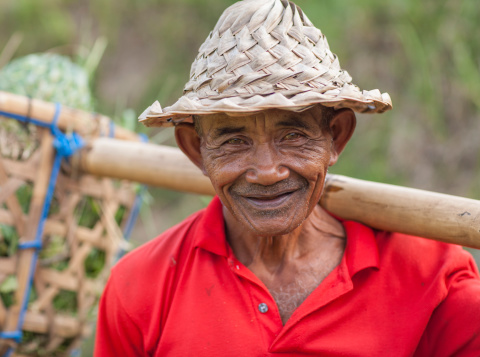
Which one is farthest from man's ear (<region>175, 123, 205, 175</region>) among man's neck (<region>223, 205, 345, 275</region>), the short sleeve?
the short sleeve

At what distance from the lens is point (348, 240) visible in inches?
68.0

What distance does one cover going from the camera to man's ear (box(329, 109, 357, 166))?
63.1 inches

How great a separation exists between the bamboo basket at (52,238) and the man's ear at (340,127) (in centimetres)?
122

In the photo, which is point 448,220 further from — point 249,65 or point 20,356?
point 20,356

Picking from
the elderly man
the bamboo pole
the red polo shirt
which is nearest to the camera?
the elderly man

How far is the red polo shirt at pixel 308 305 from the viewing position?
157 cm

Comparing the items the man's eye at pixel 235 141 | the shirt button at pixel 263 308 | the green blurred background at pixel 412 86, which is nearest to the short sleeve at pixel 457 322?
the shirt button at pixel 263 308

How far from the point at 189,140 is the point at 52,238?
1.06 meters

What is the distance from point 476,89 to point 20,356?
280cm

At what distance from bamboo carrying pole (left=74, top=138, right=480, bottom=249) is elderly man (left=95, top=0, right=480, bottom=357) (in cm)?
6

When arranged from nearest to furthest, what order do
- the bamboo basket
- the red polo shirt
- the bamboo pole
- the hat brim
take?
the hat brim
the red polo shirt
the bamboo pole
the bamboo basket

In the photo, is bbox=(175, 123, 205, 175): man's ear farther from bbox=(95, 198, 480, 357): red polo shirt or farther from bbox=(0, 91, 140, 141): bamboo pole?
bbox=(0, 91, 140, 141): bamboo pole

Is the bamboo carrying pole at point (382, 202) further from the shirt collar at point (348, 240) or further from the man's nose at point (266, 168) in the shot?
the man's nose at point (266, 168)

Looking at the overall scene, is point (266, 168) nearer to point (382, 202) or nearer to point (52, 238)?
point (382, 202)
